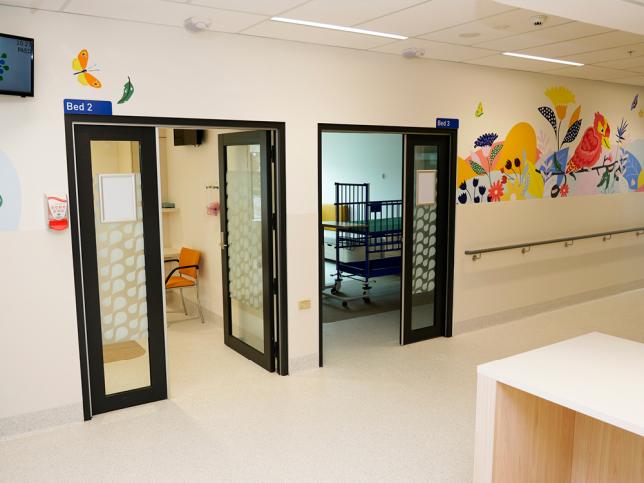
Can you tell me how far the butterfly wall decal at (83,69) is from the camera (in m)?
3.78

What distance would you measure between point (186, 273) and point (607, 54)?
4771 mm

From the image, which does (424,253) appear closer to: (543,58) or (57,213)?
(543,58)

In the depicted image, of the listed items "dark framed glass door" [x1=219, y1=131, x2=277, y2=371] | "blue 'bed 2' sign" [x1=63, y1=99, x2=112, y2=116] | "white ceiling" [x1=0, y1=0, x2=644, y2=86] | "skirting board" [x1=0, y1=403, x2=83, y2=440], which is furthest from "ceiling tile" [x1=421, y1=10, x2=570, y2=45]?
"skirting board" [x1=0, y1=403, x2=83, y2=440]

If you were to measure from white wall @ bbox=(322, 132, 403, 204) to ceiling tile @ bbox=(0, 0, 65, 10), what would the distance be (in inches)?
261

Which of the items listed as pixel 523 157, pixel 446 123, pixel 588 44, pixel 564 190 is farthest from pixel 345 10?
pixel 564 190

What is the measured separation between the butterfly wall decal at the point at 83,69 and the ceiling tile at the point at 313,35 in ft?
3.75

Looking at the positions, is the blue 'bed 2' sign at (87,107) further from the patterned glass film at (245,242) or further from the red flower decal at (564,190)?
the red flower decal at (564,190)

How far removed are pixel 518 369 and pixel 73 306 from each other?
9.48ft

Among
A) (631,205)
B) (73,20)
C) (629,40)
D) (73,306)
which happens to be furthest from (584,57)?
(73,306)

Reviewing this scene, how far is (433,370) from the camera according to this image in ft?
16.7

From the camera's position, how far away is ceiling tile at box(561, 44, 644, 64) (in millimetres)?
5180

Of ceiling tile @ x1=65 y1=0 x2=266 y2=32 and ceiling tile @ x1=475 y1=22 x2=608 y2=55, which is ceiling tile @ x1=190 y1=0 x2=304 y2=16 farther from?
ceiling tile @ x1=475 y1=22 x2=608 y2=55

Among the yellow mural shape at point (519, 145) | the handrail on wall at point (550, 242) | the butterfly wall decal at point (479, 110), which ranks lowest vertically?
the handrail on wall at point (550, 242)

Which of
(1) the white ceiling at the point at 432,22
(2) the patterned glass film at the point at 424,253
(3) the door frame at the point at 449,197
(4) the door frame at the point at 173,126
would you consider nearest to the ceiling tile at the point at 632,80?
(1) the white ceiling at the point at 432,22
